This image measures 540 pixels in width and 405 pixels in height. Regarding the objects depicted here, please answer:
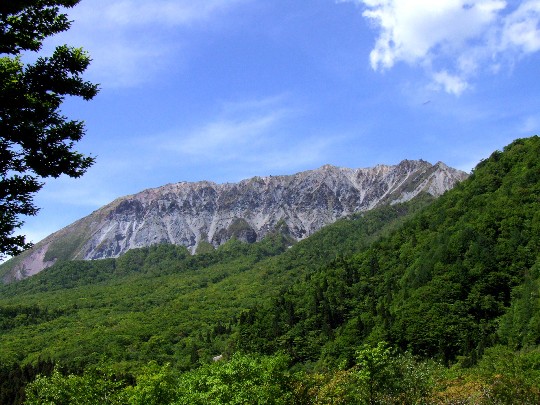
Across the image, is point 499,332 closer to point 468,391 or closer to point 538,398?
point 468,391

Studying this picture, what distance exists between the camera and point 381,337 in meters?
123

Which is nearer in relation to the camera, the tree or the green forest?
the tree

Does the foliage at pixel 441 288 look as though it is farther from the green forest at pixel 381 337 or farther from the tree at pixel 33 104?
the tree at pixel 33 104

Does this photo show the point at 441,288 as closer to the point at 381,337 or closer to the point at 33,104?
the point at 381,337

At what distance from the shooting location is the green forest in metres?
41.0

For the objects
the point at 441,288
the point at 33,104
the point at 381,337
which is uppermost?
the point at 33,104

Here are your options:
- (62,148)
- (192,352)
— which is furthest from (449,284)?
(62,148)

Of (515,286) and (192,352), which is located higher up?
(515,286)

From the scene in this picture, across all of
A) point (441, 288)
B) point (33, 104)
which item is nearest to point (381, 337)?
point (441, 288)

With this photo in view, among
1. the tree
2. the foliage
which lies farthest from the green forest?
the tree

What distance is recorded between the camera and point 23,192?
16.8 meters

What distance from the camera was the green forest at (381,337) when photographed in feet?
135

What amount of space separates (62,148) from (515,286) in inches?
5324

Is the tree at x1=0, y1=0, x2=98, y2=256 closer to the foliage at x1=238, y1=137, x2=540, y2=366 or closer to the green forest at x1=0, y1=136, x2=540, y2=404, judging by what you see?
the green forest at x1=0, y1=136, x2=540, y2=404
